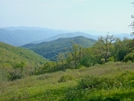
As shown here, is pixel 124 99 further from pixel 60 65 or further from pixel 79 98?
pixel 60 65

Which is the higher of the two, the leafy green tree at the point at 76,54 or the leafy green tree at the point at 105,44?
the leafy green tree at the point at 105,44

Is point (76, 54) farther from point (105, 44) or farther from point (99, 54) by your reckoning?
point (105, 44)

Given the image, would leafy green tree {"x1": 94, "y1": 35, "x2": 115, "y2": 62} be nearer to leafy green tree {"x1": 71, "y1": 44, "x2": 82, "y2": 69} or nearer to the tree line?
the tree line

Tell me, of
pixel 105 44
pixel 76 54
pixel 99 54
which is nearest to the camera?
pixel 105 44

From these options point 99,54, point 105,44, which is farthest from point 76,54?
point 105,44

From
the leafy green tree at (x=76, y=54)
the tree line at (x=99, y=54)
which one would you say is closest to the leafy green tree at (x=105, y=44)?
the tree line at (x=99, y=54)

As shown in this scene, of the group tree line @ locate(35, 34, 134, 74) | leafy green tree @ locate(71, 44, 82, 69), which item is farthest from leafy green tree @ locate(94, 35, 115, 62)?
leafy green tree @ locate(71, 44, 82, 69)

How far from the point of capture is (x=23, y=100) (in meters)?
14.9

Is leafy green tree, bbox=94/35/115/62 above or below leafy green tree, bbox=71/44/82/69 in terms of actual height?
above

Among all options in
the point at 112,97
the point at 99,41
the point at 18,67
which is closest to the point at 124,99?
the point at 112,97

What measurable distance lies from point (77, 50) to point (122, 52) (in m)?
22.0

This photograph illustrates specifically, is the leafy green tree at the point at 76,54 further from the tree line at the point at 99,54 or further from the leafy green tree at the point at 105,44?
the leafy green tree at the point at 105,44

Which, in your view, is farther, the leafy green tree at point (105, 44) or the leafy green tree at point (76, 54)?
the leafy green tree at point (76, 54)

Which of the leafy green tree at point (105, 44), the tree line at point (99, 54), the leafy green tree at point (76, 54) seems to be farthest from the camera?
the leafy green tree at point (76, 54)
